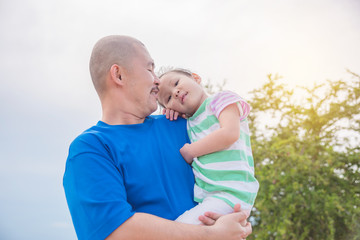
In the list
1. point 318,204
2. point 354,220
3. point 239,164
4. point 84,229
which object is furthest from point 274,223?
point 84,229

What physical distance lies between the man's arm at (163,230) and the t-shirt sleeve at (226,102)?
2.09 feet

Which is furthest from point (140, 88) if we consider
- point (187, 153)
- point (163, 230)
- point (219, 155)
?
point (163, 230)

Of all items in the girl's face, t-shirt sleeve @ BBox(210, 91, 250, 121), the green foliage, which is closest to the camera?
t-shirt sleeve @ BBox(210, 91, 250, 121)

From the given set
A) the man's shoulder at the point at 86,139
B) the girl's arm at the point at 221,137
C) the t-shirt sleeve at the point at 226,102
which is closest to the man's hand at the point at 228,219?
the girl's arm at the point at 221,137

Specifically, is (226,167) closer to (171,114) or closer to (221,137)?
(221,137)

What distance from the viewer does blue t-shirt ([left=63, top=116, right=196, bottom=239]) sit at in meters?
1.49

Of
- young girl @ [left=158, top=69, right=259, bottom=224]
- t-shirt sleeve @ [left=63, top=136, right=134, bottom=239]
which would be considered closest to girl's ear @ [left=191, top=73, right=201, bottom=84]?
young girl @ [left=158, top=69, right=259, bottom=224]

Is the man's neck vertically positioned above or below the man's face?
below

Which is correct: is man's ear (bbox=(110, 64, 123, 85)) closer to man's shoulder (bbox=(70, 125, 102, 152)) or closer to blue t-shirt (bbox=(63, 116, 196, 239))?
blue t-shirt (bbox=(63, 116, 196, 239))

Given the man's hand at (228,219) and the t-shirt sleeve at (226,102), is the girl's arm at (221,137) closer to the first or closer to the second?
the t-shirt sleeve at (226,102)

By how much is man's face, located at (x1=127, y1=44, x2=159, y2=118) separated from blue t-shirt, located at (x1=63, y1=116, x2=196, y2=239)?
0.30 ft

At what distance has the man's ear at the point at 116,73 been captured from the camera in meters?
2.05

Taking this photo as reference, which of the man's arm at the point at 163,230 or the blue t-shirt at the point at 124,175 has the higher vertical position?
the blue t-shirt at the point at 124,175

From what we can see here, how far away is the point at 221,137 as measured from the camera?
1.84 metres
